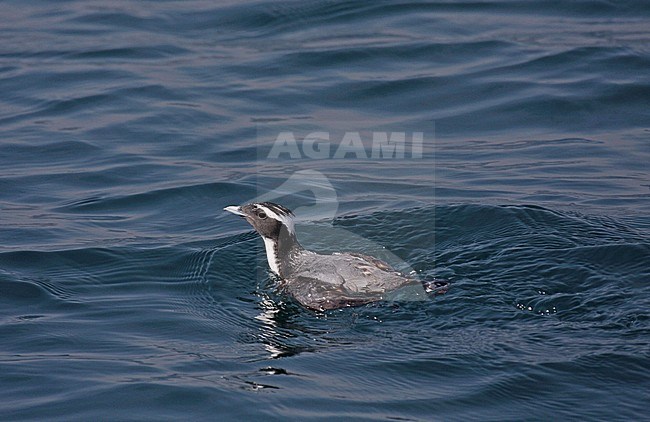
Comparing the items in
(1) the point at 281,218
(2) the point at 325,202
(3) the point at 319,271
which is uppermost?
(1) the point at 281,218

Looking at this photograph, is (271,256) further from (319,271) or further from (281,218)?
(319,271)

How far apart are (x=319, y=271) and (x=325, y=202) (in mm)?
3254

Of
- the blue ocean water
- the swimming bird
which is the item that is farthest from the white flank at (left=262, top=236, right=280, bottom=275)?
the blue ocean water

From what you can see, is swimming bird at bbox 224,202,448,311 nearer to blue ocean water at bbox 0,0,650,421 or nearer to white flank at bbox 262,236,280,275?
white flank at bbox 262,236,280,275

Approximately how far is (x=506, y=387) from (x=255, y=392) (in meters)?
2.04

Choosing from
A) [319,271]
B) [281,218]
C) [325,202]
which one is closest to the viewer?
[319,271]

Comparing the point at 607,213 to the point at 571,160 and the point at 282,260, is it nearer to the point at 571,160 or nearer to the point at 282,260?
the point at 571,160

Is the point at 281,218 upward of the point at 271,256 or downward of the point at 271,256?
upward

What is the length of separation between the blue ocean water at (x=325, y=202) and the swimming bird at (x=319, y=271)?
0.18 m

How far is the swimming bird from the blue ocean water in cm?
18

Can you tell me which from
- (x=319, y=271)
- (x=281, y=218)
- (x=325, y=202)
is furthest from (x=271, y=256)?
(x=325, y=202)

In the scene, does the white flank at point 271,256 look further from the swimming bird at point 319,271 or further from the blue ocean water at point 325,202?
the blue ocean water at point 325,202

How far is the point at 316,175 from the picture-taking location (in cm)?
1475

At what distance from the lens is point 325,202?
1373cm
